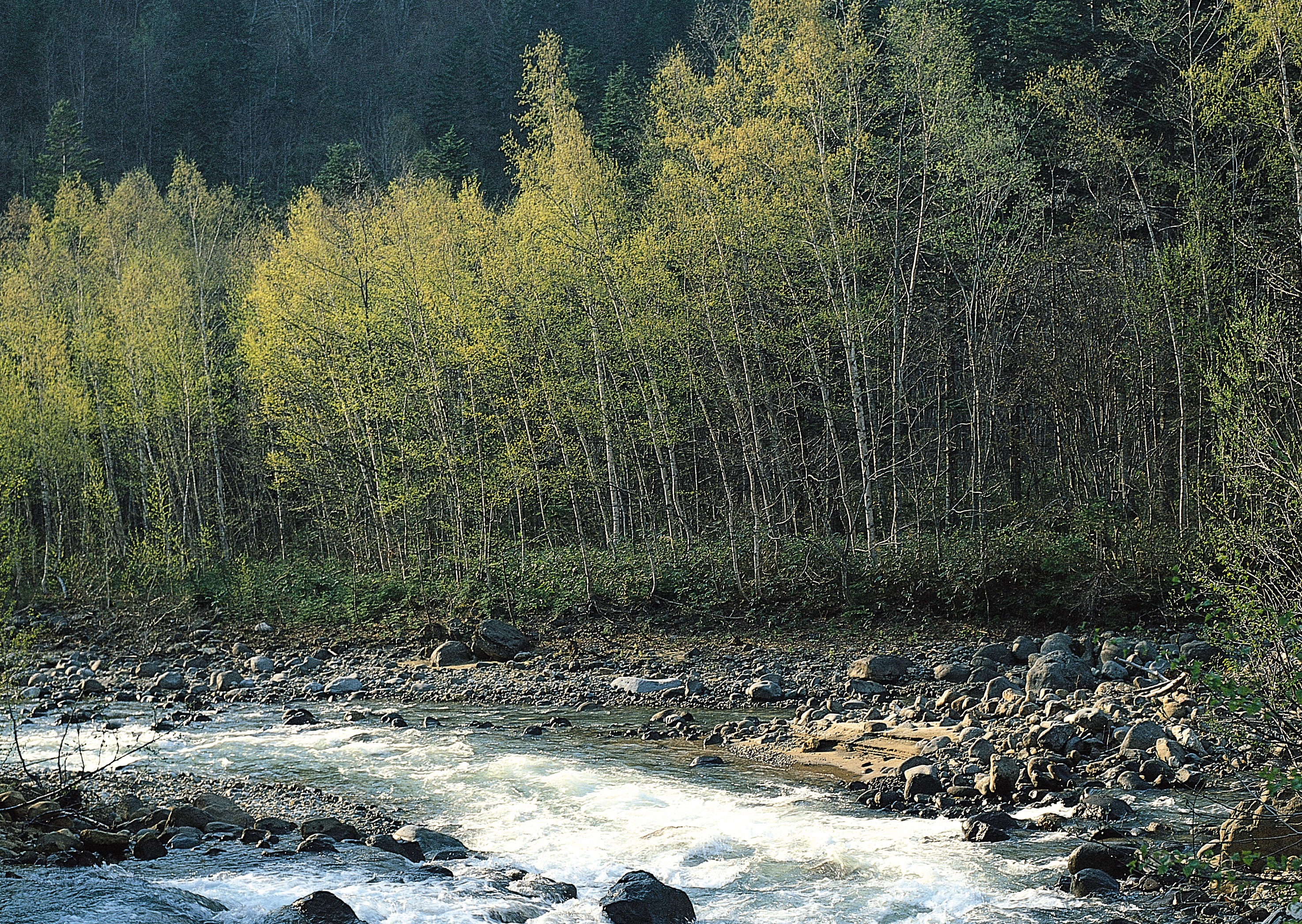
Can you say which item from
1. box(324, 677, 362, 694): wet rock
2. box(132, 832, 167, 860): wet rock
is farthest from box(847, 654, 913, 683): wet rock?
box(132, 832, 167, 860): wet rock

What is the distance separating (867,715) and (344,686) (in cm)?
798

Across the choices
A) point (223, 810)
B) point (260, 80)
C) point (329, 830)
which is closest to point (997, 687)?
point (329, 830)

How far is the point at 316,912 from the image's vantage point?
657cm

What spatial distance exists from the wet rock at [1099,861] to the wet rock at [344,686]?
36.2 ft

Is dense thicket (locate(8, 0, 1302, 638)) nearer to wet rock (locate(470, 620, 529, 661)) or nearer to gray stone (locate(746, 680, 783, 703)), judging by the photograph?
wet rock (locate(470, 620, 529, 661))

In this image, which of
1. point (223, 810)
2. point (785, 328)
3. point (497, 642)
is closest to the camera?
point (223, 810)

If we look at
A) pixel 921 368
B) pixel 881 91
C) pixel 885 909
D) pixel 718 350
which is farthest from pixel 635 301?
pixel 885 909

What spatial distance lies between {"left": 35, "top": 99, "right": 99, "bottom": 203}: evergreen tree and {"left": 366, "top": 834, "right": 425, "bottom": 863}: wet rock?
137ft

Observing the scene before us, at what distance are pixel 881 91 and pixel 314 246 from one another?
1245 cm

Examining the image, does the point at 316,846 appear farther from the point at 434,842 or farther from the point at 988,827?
the point at 988,827

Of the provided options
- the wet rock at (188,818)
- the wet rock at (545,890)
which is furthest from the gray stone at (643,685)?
the wet rock at (545,890)

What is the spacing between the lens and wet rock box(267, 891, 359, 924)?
6504 millimetres

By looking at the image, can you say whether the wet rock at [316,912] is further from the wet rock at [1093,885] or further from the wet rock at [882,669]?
the wet rock at [882,669]

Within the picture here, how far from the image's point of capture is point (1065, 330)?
1992 cm
